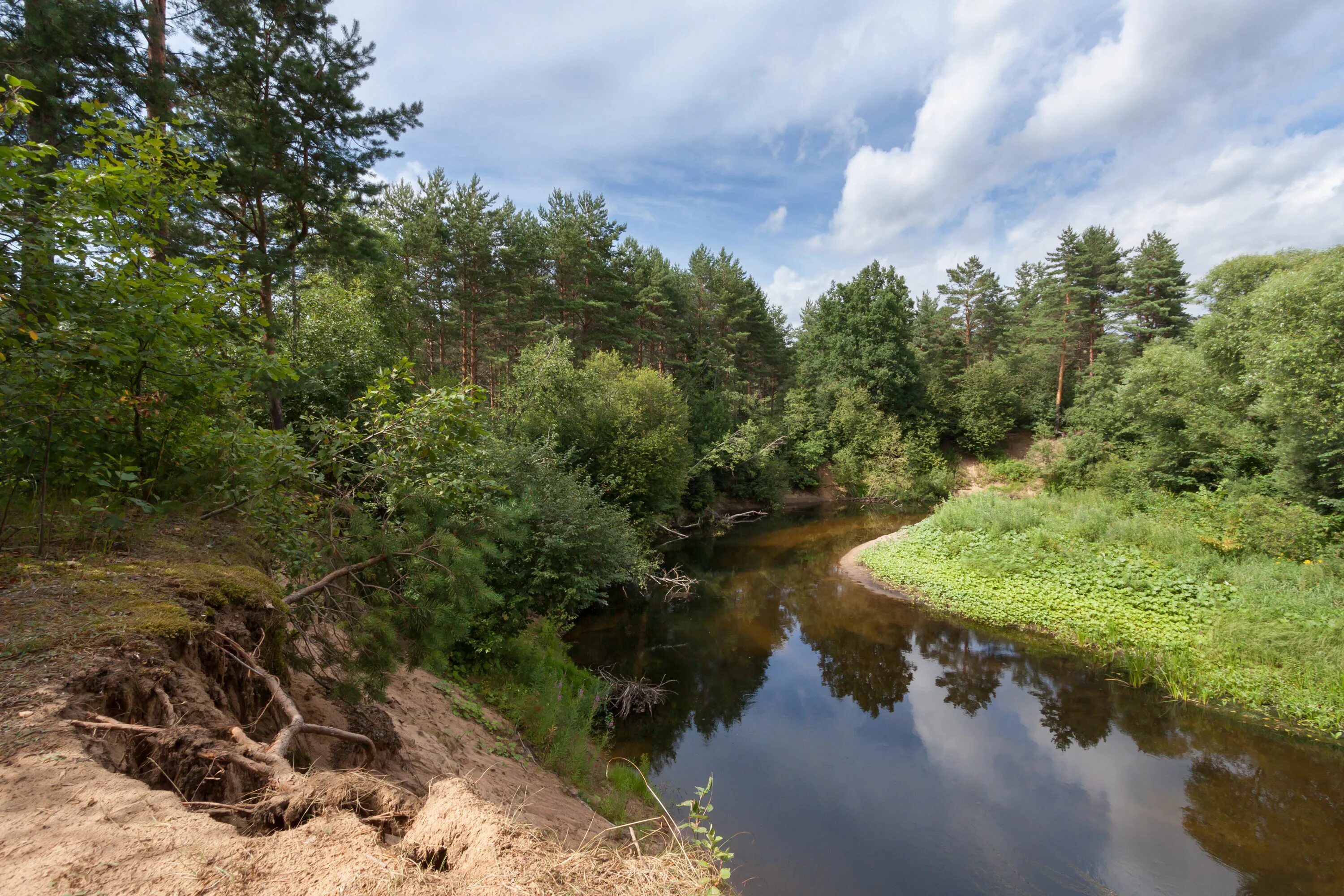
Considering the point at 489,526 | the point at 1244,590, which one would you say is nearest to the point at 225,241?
the point at 489,526

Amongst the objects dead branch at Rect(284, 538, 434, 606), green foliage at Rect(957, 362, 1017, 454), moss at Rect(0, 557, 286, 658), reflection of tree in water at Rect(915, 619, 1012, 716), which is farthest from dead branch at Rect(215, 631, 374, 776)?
green foliage at Rect(957, 362, 1017, 454)

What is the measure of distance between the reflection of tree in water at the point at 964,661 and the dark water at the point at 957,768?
0.05 meters

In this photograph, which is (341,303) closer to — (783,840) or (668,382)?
(668,382)

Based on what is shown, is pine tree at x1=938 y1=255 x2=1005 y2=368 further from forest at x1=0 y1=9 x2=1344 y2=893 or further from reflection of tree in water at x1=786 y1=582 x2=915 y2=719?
reflection of tree in water at x1=786 y1=582 x2=915 y2=719

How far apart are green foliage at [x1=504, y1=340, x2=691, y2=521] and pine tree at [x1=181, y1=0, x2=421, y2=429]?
7.28 meters

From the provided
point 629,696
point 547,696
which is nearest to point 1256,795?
point 629,696

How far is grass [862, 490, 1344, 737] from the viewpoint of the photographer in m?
10.1

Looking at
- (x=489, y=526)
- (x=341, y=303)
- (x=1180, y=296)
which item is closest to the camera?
(x=489, y=526)

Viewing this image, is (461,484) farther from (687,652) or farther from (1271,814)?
(1271,814)

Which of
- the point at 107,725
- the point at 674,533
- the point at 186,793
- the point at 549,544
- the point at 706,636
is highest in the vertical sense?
the point at 107,725

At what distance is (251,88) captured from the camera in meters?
9.67

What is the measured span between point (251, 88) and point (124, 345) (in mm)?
9570

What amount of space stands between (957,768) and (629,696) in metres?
5.54

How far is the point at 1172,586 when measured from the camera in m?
12.7
